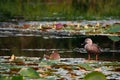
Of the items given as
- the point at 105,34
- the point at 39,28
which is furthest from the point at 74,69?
the point at 39,28

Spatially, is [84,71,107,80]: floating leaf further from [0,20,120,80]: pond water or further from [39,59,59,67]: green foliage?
[39,59,59,67]: green foliage

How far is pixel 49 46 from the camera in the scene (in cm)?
1540

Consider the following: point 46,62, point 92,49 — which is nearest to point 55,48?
point 92,49

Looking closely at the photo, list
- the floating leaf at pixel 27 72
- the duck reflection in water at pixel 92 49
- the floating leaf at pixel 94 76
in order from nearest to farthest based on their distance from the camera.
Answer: the floating leaf at pixel 94 76 < the floating leaf at pixel 27 72 < the duck reflection in water at pixel 92 49

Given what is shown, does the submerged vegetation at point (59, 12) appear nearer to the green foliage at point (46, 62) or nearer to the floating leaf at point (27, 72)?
the green foliage at point (46, 62)

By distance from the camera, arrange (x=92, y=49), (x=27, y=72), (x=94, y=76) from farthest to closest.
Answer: (x=92, y=49), (x=27, y=72), (x=94, y=76)

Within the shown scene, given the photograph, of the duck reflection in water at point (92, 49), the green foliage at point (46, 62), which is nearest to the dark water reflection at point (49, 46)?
the duck reflection in water at point (92, 49)

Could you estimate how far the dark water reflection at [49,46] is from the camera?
43.9 feet

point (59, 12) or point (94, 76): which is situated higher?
point (94, 76)

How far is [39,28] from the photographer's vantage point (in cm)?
2083

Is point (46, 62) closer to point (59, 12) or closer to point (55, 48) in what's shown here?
point (55, 48)

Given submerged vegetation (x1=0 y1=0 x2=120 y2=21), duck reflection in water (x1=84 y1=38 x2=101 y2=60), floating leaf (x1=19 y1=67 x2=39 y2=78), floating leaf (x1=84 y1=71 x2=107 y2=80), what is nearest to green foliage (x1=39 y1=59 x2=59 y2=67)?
duck reflection in water (x1=84 y1=38 x2=101 y2=60)

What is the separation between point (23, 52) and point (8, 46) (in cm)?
174

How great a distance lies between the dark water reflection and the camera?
43.9 ft
